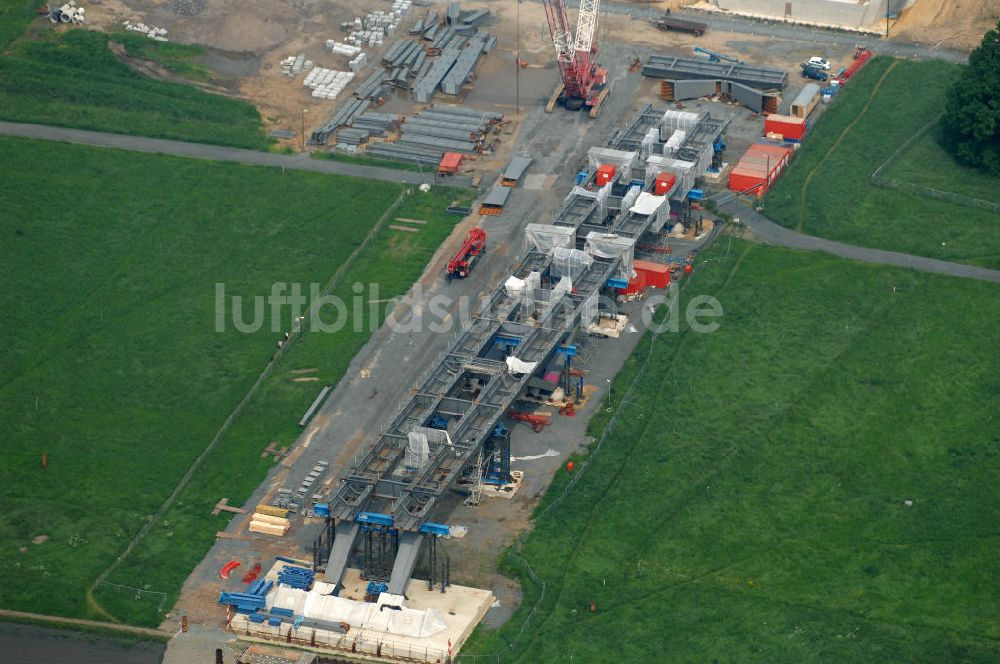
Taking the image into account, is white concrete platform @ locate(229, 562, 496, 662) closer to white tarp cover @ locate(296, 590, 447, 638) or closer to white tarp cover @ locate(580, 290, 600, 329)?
white tarp cover @ locate(296, 590, 447, 638)

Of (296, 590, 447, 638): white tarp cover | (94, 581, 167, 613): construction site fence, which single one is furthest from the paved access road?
(94, 581, 167, 613): construction site fence

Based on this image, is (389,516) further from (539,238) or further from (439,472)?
(539,238)

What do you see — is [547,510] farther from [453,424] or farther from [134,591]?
[134,591]

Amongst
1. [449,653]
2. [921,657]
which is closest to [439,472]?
[449,653]

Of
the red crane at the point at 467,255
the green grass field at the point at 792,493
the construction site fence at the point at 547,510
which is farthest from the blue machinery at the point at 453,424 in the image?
the green grass field at the point at 792,493

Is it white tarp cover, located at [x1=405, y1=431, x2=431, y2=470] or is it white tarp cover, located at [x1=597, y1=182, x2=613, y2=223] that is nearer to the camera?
white tarp cover, located at [x1=405, y1=431, x2=431, y2=470]

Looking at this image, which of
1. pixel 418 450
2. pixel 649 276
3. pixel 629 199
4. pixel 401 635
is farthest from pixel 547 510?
pixel 629 199
